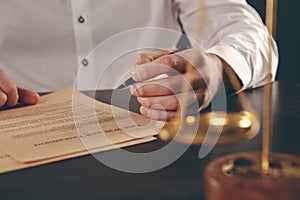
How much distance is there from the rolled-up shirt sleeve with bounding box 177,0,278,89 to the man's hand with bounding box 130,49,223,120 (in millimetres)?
91

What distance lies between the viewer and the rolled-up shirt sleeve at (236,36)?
0.98 m

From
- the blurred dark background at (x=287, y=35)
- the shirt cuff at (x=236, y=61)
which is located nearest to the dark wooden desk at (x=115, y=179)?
the shirt cuff at (x=236, y=61)

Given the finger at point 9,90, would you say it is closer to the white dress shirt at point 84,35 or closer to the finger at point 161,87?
the finger at point 161,87

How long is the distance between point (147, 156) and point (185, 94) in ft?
0.61

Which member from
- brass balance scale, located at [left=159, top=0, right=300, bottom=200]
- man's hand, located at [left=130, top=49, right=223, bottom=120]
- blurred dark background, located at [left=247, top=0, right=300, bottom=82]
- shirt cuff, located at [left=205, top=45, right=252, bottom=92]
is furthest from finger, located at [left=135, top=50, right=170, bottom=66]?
blurred dark background, located at [left=247, top=0, right=300, bottom=82]

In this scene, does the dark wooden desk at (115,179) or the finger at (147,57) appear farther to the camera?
the finger at (147,57)

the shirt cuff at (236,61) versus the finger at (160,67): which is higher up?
the finger at (160,67)

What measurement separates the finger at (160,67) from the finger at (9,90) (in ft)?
0.74

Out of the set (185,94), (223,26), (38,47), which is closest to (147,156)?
(185,94)

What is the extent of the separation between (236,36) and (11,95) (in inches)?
17.6

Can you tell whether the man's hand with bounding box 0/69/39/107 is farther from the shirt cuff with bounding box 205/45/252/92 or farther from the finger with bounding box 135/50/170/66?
the shirt cuff with bounding box 205/45/252/92

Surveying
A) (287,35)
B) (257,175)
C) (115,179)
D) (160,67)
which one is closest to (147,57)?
(160,67)

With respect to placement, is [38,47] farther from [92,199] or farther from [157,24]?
[92,199]

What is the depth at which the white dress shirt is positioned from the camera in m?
1.31
